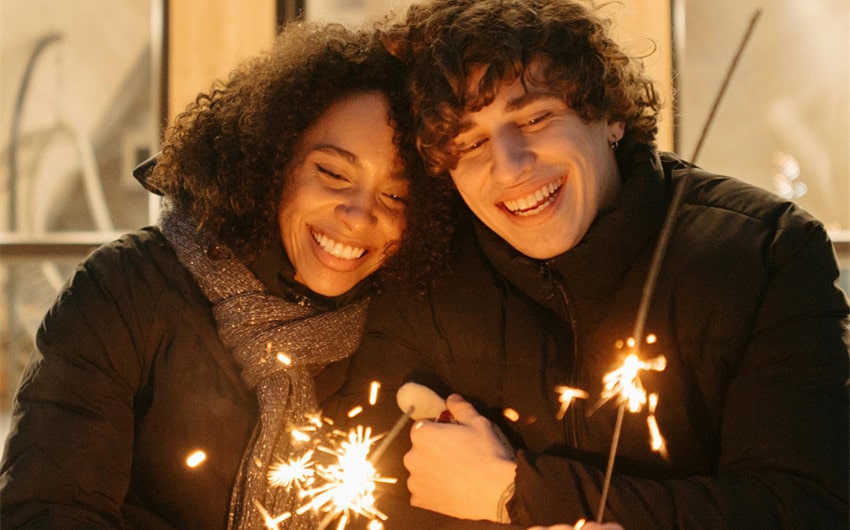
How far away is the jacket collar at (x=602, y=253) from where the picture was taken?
5.91ft

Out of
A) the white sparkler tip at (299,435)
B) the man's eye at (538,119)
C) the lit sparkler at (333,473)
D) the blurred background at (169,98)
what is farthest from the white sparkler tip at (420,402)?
the blurred background at (169,98)

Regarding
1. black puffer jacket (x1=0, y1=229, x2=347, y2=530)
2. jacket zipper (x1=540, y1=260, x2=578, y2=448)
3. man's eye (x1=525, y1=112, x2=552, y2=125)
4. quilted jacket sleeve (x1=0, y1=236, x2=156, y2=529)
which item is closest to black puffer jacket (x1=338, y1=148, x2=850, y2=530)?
jacket zipper (x1=540, y1=260, x2=578, y2=448)

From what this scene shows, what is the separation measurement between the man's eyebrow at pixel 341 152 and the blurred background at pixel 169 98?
0.99m

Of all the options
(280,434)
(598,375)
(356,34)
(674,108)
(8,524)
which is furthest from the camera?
(674,108)

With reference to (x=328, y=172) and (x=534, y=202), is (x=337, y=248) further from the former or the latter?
(x=534, y=202)

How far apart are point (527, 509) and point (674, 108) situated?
5.38 feet

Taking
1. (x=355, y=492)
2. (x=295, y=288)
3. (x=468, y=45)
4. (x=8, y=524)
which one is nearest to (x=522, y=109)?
(x=468, y=45)

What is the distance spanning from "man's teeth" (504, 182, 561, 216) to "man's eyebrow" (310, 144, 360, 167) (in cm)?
35

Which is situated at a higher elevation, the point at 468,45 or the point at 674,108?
the point at 468,45

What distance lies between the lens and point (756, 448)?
163 centimetres

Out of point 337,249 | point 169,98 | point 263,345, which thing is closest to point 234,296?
point 263,345

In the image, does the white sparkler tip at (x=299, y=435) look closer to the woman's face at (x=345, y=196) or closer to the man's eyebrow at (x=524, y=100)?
the woman's face at (x=345, y=196)

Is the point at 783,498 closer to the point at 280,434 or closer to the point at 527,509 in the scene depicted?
the point at 527,509

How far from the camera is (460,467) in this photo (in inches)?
71.7
